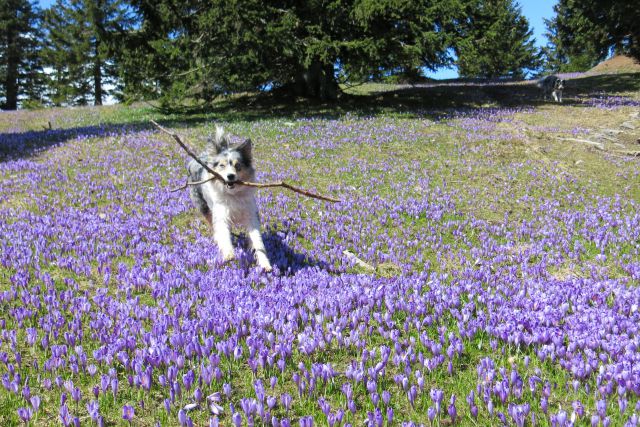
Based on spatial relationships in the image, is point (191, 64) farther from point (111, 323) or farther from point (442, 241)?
point (111, 323)

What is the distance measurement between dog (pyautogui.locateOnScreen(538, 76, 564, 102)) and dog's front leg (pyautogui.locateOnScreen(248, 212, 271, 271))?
99.4 ft

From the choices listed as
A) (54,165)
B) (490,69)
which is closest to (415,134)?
(54,165)

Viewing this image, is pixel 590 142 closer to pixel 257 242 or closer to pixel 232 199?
pixel 257 242

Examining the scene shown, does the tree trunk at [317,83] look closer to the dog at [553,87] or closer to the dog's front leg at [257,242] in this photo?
the dog at [553,87]

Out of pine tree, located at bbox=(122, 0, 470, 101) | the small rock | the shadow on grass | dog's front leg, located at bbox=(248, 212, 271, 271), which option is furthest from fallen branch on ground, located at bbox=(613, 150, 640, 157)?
the small rock

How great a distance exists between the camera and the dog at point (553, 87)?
104 feet

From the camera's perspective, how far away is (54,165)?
13875 millimetres

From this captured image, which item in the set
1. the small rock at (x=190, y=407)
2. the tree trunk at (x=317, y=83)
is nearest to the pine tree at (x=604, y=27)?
the tree trunk at (x=317, y=83)

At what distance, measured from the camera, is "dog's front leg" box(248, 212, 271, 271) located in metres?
6.82

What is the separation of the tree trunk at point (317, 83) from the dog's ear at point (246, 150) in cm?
2159

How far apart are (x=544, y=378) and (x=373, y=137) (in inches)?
602

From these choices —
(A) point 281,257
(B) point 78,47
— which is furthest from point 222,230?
(B) point 78,47

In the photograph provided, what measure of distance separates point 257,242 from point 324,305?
2.01 metres

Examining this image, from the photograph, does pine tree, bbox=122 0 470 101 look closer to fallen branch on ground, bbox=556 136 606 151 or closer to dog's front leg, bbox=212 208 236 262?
fallen branch on ground, bbox=556 136 606 151
